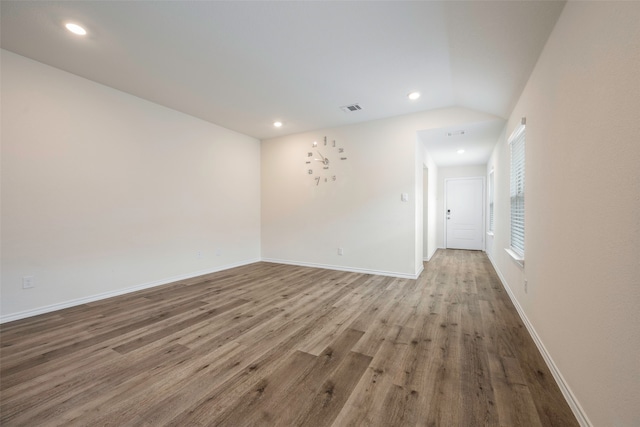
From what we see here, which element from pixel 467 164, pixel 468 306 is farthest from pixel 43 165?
pixel 467 164

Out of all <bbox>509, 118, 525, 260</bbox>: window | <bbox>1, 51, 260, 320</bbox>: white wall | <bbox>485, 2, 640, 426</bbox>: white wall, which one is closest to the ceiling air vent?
<bbox>509, 118, 525, 260</bbox>: window

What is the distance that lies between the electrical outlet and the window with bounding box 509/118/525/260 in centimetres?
532

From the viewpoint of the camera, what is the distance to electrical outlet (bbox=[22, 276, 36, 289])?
8.96 feet

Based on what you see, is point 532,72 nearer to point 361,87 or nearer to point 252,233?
point 361,87

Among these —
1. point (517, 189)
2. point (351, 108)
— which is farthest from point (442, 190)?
point (351, 108)

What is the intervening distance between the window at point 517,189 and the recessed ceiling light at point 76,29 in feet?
14.0

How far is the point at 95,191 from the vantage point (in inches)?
128

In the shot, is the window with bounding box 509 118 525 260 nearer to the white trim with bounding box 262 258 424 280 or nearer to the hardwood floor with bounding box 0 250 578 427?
the hardwood floor with bounding box 0 250 578 427

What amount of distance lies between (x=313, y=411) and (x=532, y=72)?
3297 millimetres

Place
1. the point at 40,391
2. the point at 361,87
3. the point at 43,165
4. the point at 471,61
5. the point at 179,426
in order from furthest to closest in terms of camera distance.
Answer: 1. the point at 361,87
2. the point at 43,165
3. the point at 471,61
4. the point at 40,391
5. the point at 179,426

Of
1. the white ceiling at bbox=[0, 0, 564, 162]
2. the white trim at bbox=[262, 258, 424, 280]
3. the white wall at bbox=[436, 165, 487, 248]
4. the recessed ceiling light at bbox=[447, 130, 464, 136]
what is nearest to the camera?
the white ceiling at bbox=[0, 0, 564, 162]

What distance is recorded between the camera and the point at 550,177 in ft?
6.17

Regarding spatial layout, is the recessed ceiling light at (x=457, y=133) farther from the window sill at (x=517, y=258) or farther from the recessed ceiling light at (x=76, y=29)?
the recessed ceiling light at (x=76, y=29)

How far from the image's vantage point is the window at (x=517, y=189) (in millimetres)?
2866
